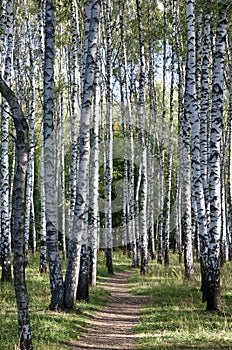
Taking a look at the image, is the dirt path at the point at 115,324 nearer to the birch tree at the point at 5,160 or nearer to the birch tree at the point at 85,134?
the birch tree at the point at 85,134

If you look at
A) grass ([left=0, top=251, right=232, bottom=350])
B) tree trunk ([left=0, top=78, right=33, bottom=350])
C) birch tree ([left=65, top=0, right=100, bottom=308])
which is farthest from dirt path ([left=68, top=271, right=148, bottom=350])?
tree trunk ([left=0, top=78, right=33, bottom=350])

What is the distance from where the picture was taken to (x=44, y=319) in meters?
9.17

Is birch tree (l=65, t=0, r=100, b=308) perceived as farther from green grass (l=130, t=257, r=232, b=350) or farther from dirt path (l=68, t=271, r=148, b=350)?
green grass (l=130, t=257, r=232, b=350)

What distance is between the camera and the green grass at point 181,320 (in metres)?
7.93

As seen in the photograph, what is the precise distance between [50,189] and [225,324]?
14.1 ft

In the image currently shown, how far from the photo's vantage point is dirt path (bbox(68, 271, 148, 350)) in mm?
8325

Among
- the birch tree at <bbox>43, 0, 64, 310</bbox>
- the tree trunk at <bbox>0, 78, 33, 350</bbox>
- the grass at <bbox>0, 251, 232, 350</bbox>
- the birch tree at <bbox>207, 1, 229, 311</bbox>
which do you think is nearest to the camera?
the tree trunk at <bbox>0, 78, 33, 350</bbox>

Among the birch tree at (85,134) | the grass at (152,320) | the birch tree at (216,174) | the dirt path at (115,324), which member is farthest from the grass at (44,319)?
the birch tree at (216,174)

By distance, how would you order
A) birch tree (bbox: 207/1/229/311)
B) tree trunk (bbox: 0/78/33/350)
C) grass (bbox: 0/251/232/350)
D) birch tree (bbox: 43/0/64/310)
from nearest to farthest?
tree trunk (bbox: 0/78/33/350) < grass (bbox: 0/251/232/350) < birch tree (bbox: 43/0/64/310) < birch tree (bbox: 207/1/229/311)

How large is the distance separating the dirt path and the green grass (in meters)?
0.25

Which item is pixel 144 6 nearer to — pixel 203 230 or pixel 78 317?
pixel 203 230

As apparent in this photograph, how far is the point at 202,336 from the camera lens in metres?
8.20

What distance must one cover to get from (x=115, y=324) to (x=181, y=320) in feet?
5.25

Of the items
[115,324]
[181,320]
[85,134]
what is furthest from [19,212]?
[115,324]
